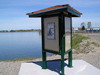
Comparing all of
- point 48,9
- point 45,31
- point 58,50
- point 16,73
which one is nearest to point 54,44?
point 58,50

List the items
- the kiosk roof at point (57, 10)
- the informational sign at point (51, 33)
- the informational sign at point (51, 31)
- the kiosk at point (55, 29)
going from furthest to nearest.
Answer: the informational sign at point (51, 31)
the informational sign at point (51, 33)
the kiosk at point (55, 29)
the kiosk roof at point (57, 10)

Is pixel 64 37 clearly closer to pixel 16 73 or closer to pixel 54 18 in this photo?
pixel 54 18

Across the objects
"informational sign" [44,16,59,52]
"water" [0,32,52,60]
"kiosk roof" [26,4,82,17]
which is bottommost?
"water" [0,32,52,60]

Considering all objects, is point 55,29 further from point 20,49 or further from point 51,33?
point 20,49

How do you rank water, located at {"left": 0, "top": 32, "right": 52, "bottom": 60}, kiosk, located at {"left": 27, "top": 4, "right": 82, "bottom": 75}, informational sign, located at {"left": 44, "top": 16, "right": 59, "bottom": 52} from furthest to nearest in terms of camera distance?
water, located at {"left": 0, "top": 32, "right": 52, "bottom": 60}, informational sign, located at {"left": 44, "top": 16, "right": 59, "bottom": 52}, kiosk, located at {"left": 27, "top": 4, "right": 82, "bottom": 75}

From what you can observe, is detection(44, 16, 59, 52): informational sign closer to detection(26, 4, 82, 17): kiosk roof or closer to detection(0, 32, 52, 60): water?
detection(26, 4, 82, 17): kiosk roof

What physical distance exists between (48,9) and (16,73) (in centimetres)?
363

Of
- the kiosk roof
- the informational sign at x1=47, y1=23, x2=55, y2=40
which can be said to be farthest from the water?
the kiosk roof

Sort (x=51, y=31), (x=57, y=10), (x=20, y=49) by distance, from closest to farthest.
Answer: (x=57, y=10)
(x=51, y=31)
(x=20, y=49)

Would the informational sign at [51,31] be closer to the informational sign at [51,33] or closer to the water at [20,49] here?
the informational sign at [51,33]

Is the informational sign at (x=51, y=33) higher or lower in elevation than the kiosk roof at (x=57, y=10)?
lower

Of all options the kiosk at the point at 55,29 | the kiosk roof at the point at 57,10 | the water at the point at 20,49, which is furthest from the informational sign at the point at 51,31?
the water at the point at 20,49

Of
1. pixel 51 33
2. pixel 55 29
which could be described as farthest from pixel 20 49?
pixel 55 29

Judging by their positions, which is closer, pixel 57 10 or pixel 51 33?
pixel 57 10
